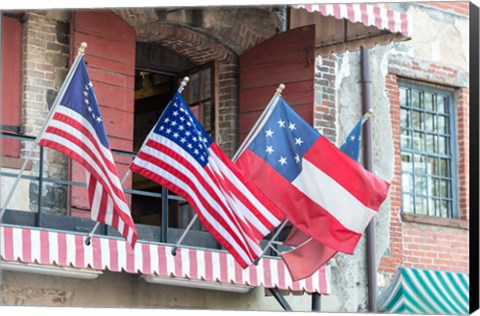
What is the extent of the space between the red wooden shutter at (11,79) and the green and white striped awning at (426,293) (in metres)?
4.36

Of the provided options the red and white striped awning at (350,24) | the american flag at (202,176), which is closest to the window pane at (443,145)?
the red and white striped awning at (350,24)

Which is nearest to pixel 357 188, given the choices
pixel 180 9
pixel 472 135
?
pixel 472 135

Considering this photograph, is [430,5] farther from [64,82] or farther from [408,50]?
[64,82]

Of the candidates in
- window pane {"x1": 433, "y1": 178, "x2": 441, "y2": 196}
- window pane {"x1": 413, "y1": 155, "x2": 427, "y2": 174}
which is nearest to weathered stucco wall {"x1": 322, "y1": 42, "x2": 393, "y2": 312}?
window pane {"x1": 413, "y1": 155, "x2": 427, "y2": 174}

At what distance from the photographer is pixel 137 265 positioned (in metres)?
15.2

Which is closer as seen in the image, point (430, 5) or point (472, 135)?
point (472, 135)

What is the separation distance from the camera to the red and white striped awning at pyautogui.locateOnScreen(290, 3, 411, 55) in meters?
16.0

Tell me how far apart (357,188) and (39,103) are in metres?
3.03

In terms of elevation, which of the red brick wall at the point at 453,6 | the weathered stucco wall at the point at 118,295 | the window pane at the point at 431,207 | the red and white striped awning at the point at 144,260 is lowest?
the weathered stucco wall at the point at 118,295

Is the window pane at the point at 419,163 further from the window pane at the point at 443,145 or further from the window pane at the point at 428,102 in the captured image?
the window pane at the point at 428,102

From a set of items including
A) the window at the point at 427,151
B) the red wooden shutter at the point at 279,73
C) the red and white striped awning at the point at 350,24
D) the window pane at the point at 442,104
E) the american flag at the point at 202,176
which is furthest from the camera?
the window pane at the point at 442,104

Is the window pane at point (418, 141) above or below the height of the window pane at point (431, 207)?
above

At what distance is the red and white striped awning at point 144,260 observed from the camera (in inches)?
573

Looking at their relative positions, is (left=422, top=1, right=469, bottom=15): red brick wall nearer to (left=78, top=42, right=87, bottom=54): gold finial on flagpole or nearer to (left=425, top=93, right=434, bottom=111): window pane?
(left=425, top=93, right=434, bottom=111): window pane
